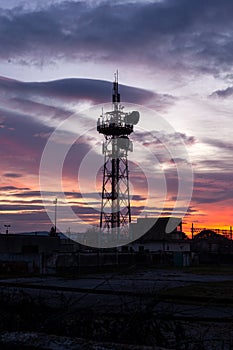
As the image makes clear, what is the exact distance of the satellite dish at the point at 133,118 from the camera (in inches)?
2247

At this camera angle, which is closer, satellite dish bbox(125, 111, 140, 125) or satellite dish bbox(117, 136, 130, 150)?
satellite dish bbox(117, 136, 130, 150)

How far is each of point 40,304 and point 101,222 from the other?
49.6 metres

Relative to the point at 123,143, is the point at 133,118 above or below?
above

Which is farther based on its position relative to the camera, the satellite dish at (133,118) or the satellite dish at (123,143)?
the satellite dish at (133,118)

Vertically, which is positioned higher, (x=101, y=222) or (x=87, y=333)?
(x=101, y=222)

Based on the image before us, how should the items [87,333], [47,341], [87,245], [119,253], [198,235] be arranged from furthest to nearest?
[198,235] < [87,245] < [119,253] < [87,333] < [47,341]

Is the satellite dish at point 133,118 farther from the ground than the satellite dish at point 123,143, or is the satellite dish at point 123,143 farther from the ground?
the satellite dish at point 133,118

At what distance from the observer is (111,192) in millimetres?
54312

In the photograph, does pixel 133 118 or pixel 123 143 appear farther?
pixel 133 118

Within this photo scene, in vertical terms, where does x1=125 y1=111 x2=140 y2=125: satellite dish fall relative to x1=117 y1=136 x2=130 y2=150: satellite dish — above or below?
above

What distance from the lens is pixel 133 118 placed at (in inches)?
2260

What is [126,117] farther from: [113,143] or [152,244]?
[152,244]

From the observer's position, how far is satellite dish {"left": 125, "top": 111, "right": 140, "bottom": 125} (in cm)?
5708

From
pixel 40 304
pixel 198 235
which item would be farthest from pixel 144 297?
pixel 198 235
